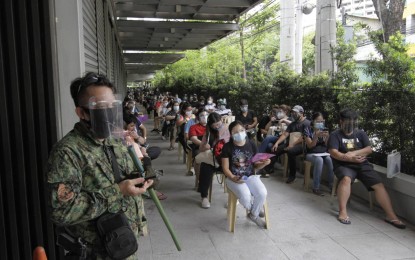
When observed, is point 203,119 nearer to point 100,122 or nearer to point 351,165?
point 351,165

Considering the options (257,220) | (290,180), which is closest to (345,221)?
(257,220)

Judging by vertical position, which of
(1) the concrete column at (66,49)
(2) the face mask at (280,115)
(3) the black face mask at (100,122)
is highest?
(1) the concrete column at (66,49)

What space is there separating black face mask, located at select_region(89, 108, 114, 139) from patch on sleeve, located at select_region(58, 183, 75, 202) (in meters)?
0.29

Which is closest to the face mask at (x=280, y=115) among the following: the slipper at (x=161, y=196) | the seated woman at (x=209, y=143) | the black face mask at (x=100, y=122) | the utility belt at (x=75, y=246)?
the seated woman at (x=209, y=143)

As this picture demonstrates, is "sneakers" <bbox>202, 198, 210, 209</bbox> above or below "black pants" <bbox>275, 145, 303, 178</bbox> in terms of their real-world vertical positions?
below

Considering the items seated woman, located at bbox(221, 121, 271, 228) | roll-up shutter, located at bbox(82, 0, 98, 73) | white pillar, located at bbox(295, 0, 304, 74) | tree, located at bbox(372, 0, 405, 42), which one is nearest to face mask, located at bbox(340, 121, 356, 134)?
seated woman, located at bbox(221, 121, 271, 228)

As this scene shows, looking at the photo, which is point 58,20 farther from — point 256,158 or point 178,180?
point 178,180

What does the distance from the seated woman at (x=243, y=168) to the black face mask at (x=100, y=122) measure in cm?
305

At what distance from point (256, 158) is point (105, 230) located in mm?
3338

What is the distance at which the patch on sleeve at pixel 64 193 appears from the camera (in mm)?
1639

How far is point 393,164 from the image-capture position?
16.3 ft

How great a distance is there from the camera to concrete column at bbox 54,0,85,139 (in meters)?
3.11

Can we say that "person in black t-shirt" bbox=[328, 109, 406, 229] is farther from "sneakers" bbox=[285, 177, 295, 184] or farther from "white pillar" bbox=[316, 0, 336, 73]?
"white pillar" bbox=[316, 0, 336, 73]

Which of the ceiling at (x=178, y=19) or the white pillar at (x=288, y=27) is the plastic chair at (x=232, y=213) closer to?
the ceiling at (x=178, y=19)
